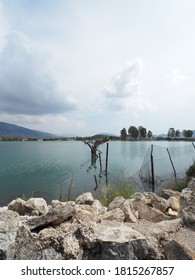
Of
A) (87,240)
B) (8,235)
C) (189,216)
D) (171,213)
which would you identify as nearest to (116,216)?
(189,216)

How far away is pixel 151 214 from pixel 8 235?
9.91ft

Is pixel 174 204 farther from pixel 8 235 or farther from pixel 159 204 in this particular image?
pixel 8 235

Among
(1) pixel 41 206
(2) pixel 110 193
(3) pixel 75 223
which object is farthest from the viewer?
(2) pixel 110 193

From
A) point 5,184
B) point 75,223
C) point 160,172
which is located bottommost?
point 5,184

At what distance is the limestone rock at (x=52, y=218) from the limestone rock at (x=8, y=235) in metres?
0.30

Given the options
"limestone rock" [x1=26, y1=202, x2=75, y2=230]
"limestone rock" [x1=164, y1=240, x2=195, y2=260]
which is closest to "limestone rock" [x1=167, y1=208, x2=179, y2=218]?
"limestone rock" [x1=164, y1=240, x2=195, y2=260]

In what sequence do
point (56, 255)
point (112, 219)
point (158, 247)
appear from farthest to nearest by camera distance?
point (112, 219) → point (158, 247) → point (56, 255)

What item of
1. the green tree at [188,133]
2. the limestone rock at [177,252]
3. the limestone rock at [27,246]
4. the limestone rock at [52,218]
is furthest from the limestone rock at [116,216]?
the green tree at [188,133]

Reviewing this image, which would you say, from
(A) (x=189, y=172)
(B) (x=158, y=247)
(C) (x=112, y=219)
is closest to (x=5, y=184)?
(A) (x=189, y=172)

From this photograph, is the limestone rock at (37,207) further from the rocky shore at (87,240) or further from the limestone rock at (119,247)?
the limestone rock at (119,247)

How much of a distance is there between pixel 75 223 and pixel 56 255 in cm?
63
